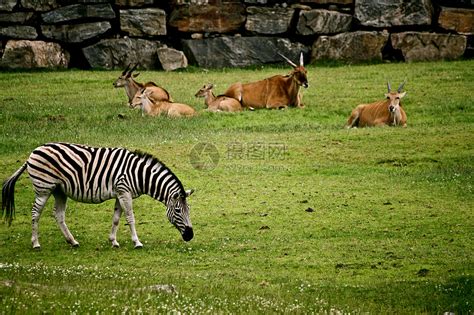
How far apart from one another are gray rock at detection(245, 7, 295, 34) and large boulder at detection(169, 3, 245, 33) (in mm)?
484

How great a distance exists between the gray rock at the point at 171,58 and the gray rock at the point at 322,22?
394 centimetres

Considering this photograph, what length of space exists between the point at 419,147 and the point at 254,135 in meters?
3.61

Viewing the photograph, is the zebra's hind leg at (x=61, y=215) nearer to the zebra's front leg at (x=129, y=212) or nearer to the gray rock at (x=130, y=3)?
the zebra's front leg at (x=129, y=212)

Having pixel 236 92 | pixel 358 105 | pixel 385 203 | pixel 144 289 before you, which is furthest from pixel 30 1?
pixel 144 289

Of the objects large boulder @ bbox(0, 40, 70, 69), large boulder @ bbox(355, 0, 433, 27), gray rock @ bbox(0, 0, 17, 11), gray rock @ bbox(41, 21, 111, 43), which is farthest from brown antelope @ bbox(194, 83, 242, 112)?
gray rock @ bbox(0, 0, 17, 11)

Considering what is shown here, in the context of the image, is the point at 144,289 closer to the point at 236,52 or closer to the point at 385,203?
the point at 385,203

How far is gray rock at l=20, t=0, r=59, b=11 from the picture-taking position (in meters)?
33.2

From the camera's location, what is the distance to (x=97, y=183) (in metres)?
14.4

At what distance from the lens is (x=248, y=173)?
1948 cm

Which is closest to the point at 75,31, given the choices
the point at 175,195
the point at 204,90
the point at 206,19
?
the point at 206,19

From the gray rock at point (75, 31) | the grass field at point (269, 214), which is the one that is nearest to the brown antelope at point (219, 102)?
the grass field at point (269, 214)

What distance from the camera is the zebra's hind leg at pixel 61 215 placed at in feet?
47.4

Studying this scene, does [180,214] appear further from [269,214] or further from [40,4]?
[40,4]

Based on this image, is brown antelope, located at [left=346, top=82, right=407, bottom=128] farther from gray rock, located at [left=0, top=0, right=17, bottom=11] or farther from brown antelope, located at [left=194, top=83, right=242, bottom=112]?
gray rock, located at [left=0, top=0, right=17, bottom=11]
